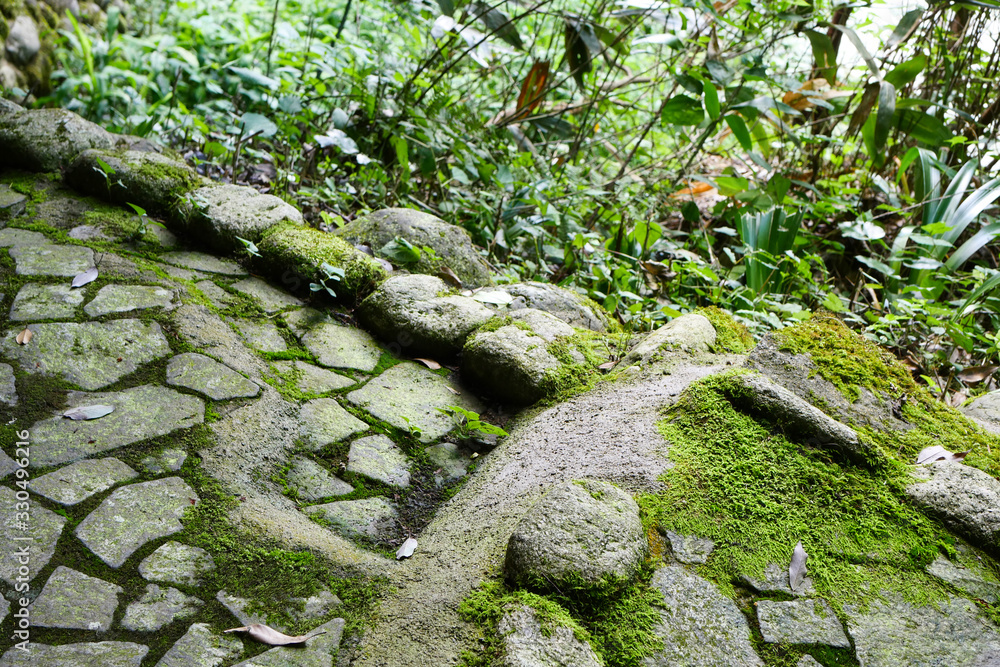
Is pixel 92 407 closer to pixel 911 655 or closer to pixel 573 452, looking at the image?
pixel 573 452

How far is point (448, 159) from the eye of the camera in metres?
3.95

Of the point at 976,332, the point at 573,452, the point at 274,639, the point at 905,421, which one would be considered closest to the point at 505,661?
the point at 274,639

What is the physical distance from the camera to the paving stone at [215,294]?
2.48m

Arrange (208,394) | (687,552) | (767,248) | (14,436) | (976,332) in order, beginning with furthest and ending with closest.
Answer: (767,248), (976,332), (208,394), (14,436), (687,552)

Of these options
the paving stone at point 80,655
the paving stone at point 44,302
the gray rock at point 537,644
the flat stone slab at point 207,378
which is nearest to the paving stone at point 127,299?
the paving stone at point 44,302

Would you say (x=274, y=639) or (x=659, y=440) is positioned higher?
(x=659, y=440)

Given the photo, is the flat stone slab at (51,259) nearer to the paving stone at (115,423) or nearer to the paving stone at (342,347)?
the paving stone at (115,423)

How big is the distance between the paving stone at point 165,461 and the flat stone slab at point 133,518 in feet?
0.12

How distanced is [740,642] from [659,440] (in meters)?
0.58

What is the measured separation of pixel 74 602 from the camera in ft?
4.42

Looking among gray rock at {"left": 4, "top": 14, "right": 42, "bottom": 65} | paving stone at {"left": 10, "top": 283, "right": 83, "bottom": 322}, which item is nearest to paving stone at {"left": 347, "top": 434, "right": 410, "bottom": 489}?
paving stone at {"left": 10, "top": 283, "right": 83, "bottom": 322}

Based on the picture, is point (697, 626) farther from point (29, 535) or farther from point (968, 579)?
point (29, 535)

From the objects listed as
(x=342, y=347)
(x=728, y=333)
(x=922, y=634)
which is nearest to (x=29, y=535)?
(x=342, y=347)

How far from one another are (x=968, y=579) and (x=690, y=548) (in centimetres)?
63
